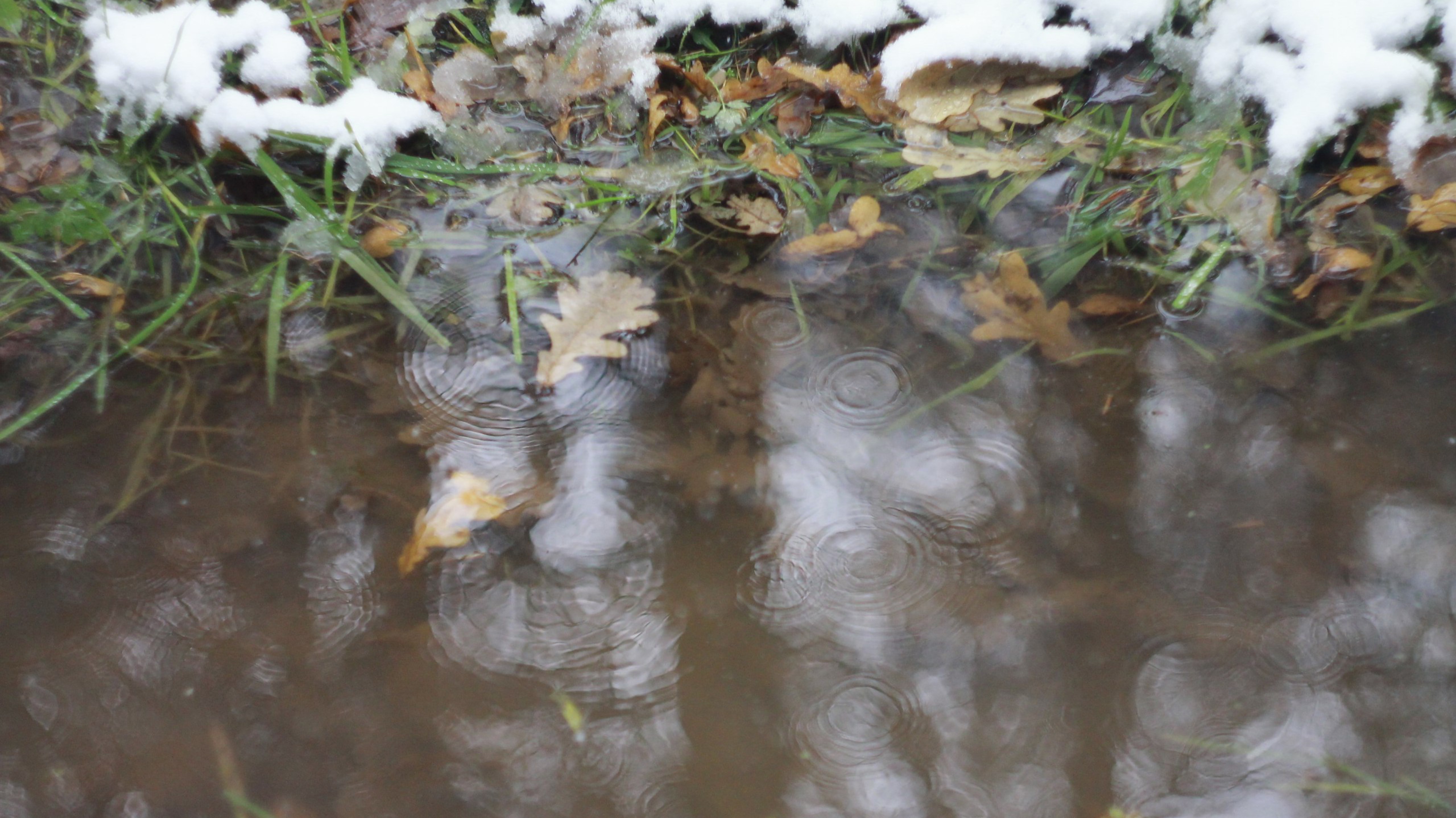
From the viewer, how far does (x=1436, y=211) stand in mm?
1889

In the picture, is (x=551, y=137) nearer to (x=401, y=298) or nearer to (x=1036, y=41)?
(x=401, y=298)

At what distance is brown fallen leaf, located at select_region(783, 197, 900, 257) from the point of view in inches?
78.0

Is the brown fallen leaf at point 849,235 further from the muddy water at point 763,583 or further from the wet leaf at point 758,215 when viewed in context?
the muddy water at point 763,583

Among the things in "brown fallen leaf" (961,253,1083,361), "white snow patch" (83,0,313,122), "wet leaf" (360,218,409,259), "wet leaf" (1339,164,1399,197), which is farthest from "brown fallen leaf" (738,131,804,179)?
"wet leaf" (1339,164,1399,197)

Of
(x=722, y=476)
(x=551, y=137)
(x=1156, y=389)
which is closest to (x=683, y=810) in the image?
(x=722, y=476)

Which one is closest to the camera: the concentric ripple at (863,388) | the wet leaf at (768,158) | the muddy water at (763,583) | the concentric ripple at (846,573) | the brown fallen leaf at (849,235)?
the muddy water at (763,583)

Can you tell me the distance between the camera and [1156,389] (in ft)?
5.71

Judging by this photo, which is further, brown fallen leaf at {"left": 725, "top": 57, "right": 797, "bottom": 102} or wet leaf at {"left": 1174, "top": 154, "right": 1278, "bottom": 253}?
brown fallen leaf at {"left": 725, "top": 57, "right": 797, "bottom": 102}

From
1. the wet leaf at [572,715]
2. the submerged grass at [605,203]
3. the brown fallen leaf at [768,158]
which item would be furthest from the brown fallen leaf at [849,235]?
the wet leaf at [572,715]

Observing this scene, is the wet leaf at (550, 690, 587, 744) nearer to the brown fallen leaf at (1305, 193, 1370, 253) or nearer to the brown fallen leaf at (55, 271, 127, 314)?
the brown fallen leaf at (55, 271, 127, 314)

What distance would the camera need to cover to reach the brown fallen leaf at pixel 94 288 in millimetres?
1940

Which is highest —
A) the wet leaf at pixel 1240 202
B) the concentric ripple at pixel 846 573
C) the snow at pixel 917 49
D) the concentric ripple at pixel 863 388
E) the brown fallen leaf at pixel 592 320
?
the snow at pixel 917 49

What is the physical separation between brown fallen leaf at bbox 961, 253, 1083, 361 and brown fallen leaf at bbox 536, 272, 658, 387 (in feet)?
2.51

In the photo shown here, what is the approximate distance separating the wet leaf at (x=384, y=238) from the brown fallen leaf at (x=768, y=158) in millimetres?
903
